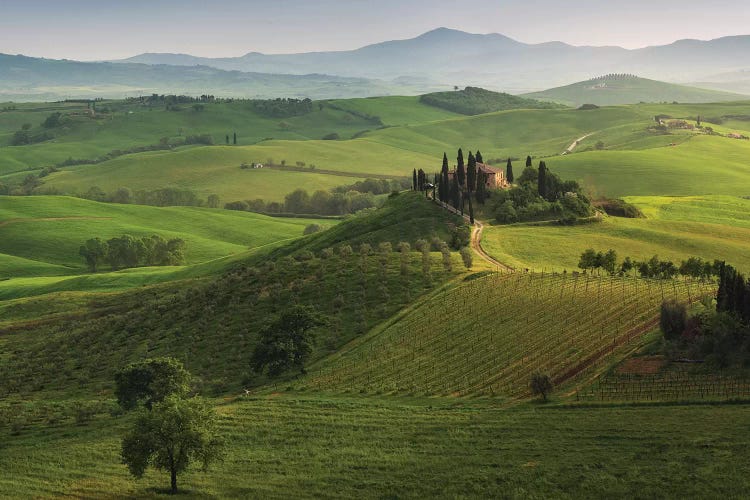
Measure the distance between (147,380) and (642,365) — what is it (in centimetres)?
4313

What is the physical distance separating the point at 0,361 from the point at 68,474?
53.3 metres

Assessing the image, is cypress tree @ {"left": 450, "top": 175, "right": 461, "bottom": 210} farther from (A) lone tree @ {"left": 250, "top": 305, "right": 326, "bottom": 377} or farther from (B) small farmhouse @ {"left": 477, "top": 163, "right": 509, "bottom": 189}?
(A) lone tree @ {"left": 250, "top": 305, "right": 326, "bottom": 377}

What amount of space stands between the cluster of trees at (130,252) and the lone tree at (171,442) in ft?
444

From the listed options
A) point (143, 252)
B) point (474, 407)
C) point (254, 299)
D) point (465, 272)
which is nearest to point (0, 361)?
point (254, 299)

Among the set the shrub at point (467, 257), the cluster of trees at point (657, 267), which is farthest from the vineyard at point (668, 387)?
the shrub at point (467, 257)

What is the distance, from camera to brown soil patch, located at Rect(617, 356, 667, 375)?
59.0 meters

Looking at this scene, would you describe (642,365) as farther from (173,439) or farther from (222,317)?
→ (222,317)

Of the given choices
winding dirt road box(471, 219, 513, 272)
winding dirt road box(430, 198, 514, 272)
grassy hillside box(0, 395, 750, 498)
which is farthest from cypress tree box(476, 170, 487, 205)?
grassy hillside box(0, 395, 750, 498)

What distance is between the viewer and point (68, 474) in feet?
176

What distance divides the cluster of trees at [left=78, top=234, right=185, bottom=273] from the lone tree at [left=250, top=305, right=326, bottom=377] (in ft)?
351

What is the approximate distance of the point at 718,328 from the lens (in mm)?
59625

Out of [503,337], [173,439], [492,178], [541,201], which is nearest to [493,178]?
[492,178]

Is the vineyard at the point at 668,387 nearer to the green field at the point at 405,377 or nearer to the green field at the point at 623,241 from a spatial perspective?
the green field at the point at 405,377

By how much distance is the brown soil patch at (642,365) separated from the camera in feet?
193
